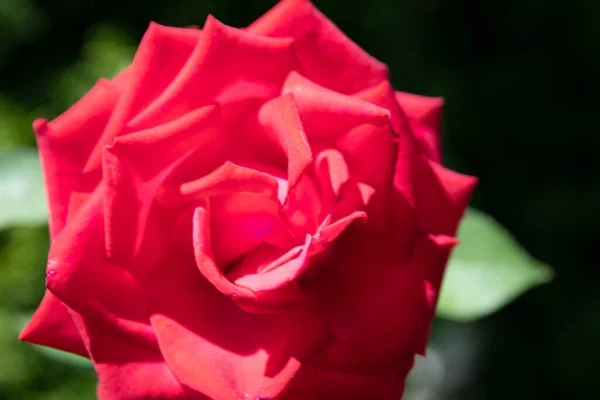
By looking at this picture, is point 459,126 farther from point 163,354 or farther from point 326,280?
point 163,354

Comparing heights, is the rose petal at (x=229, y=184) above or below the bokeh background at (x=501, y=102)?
above

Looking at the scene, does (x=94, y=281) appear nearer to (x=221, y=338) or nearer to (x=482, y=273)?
(x=221, y=338)

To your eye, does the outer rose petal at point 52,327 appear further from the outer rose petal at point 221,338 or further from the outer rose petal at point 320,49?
the outer rose petal at point 320,49

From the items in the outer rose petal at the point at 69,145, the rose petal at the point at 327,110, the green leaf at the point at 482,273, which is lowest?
the green leaf at the point at 482,273

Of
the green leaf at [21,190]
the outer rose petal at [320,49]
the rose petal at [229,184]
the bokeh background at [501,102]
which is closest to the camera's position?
the rose petal at [229,184]

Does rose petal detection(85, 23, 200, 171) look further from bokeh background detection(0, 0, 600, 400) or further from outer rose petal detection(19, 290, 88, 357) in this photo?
bokeh background detection(0, 0, 600, 400)

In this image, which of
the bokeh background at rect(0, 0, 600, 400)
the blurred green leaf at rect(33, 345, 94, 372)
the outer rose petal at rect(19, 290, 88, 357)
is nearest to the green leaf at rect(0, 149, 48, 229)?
the blurred green leaf at rect(33, 345, 94, 372)

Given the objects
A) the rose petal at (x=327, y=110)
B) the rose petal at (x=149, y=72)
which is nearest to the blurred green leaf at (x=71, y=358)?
the rose petal at (x=149, y=72)
